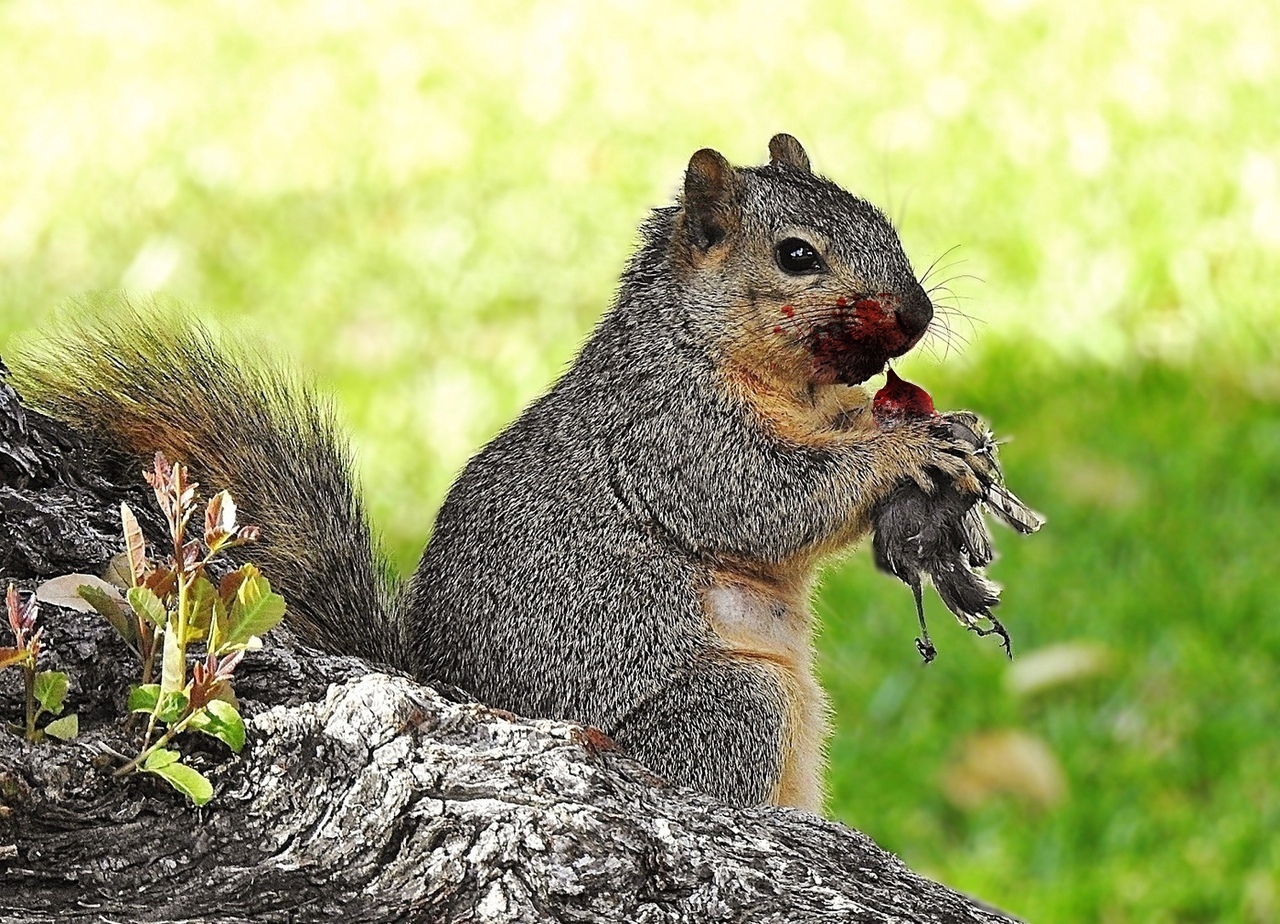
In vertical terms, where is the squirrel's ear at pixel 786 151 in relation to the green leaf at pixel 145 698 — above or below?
above

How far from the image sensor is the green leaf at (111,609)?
3.07 feet

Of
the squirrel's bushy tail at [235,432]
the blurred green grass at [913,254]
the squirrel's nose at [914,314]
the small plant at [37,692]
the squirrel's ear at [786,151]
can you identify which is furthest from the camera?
the blurred green grass at [913,254]

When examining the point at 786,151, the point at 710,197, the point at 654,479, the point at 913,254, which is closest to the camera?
the point at 654,479

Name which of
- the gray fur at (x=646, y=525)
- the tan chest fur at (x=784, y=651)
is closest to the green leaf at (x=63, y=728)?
the gray fur at (x=646, y=525)

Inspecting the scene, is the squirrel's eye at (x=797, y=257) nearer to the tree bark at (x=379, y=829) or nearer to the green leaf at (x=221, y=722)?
the tree bark at (x=379, y=829)

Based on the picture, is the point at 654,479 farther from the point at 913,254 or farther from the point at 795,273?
the point at 913,254

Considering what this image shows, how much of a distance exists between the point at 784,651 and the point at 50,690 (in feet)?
2.06

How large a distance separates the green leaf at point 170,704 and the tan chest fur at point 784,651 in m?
0.54

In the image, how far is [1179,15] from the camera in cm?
427

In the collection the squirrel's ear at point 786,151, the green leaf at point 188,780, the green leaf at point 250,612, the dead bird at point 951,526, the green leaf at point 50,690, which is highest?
the squirrel's ear at point 786,151

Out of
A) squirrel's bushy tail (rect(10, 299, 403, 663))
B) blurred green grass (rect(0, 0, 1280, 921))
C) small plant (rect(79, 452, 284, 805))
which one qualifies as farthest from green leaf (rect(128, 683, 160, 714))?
blurred green grass (rect(0, 0, 1280, 921))

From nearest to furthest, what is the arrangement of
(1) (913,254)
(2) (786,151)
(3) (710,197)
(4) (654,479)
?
(4) (654,479) → (3) (710,197) → (2) (786,151) → (1) (913,254)

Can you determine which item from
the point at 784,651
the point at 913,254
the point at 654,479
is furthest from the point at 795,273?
the point at 913,254

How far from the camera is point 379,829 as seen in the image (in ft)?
3.11
